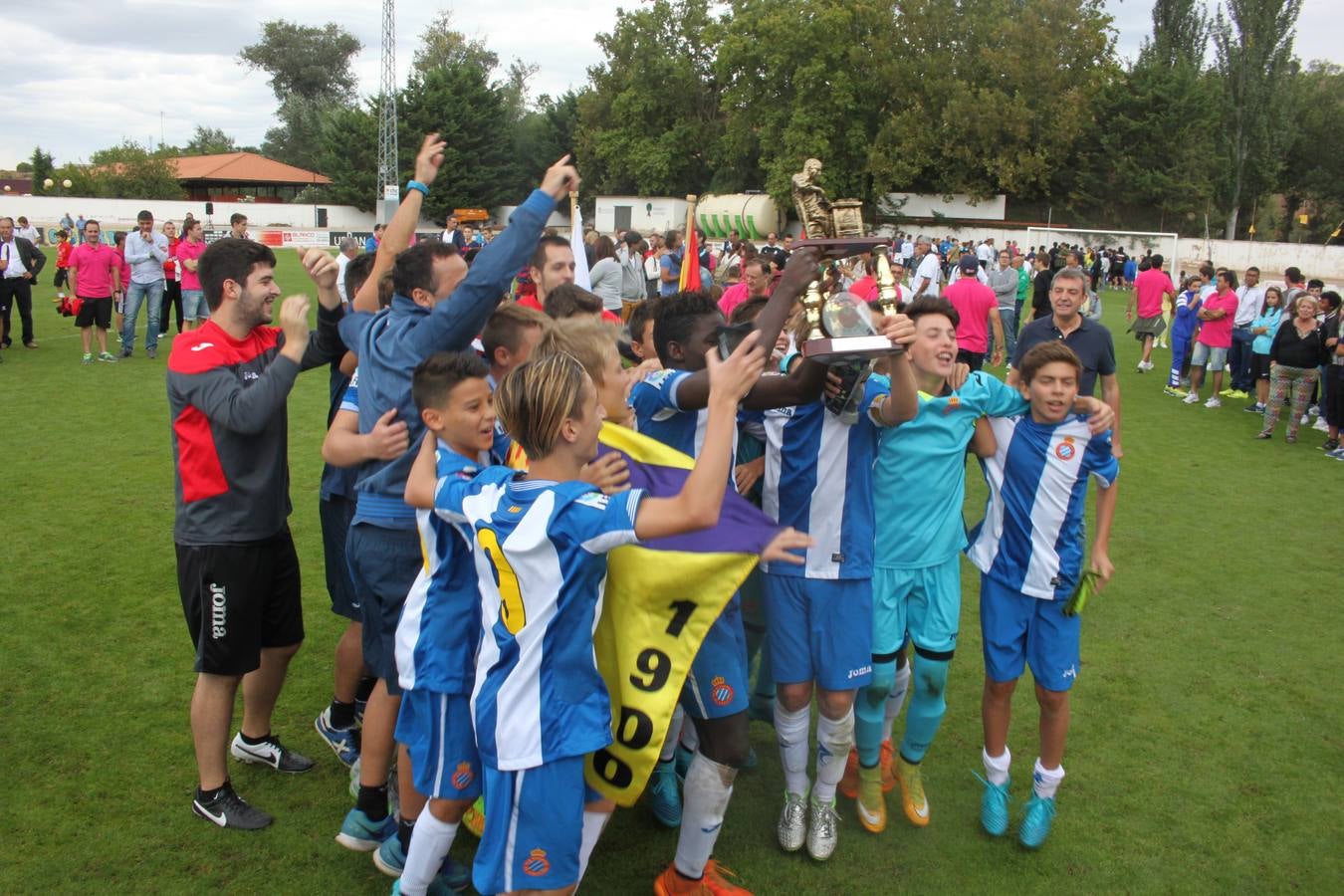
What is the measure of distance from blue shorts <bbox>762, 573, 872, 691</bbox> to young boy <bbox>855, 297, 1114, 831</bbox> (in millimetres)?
250

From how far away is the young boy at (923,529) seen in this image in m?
3.89

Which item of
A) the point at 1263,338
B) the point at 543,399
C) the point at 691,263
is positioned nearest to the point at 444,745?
the point at 543,399

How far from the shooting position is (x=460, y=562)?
2973 mm

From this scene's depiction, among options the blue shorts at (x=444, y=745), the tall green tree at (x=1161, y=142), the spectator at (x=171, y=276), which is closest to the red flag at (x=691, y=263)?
the blue shorts at (x=444, y=745)

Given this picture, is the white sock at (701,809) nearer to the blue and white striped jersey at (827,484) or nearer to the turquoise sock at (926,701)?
the blue and white striped jersey at (827,484)

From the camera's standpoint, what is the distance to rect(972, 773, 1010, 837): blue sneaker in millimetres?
3990

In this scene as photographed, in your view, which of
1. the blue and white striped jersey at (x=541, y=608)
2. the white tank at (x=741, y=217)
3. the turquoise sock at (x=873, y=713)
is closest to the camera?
the blue and white striped jersey at (x=541, y=608)

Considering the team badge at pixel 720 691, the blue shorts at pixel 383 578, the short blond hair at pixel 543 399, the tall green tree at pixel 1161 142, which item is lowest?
the team badge at pixel 720 691

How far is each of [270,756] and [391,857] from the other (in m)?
1.05

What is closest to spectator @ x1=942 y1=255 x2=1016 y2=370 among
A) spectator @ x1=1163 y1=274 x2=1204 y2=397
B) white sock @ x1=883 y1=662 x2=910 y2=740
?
spectator @ x1=1163 y1=274 x2=1204 y2=397

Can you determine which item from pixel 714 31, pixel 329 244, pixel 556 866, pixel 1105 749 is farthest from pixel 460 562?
pixel 714 31

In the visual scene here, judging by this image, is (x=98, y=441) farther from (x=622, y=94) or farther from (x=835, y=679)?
(x=622, y=94)

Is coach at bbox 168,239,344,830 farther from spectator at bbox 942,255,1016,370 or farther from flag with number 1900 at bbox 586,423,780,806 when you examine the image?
spectator at bbox 942,255,1016,370

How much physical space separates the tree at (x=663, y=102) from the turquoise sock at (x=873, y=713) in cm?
5610
